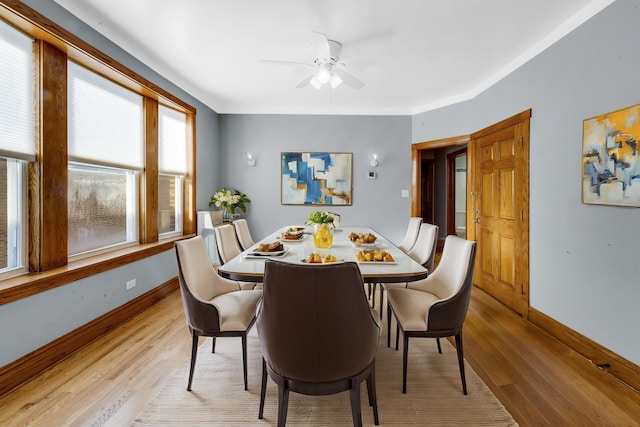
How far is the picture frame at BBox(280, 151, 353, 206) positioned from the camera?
4.83 m

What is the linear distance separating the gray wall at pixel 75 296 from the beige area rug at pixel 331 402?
3.13 ft

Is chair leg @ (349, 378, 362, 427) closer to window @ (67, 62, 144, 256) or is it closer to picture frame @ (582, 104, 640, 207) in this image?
picture frame @ (582, 104, 640, 207)

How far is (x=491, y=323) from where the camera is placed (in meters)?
2.79

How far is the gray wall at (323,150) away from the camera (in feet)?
15.9

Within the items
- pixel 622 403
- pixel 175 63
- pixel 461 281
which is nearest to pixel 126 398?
pixel 461 281

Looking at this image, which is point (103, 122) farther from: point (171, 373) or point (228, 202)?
point (171, 373)

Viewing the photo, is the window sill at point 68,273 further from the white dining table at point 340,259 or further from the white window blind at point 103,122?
the white dining table at point 340,259

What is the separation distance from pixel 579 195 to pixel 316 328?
2365mm

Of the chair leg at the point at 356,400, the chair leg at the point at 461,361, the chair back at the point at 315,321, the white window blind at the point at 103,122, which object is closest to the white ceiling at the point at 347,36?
the white window blind at the point at 103,122

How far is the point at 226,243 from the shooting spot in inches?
→ 99.8

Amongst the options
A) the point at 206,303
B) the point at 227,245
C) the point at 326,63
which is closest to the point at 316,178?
the point at 326,63

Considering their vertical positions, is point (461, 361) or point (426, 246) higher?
point (426, 246)

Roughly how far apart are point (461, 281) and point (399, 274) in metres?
0.48

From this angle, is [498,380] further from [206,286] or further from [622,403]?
[206,286]
